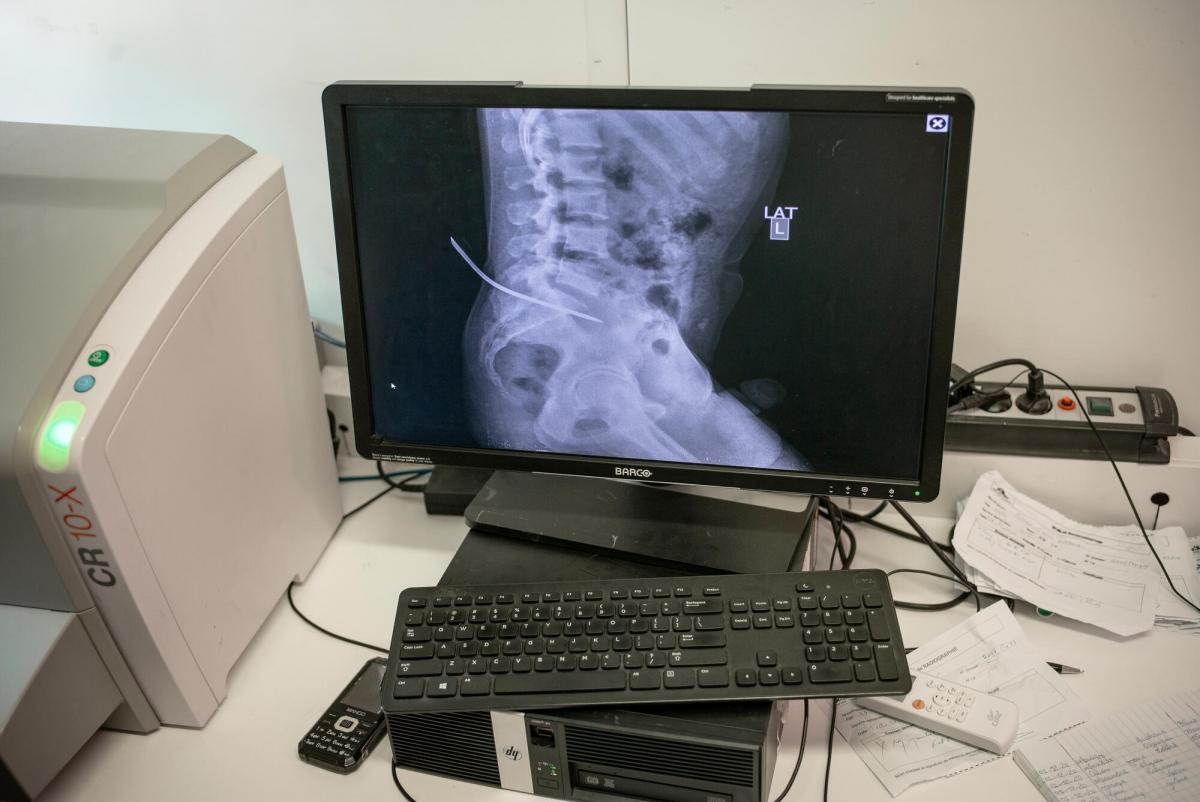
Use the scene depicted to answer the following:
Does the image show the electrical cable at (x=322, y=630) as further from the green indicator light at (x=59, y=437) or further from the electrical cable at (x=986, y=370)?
the electrical cable at (x=986, y=370)

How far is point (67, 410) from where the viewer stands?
0.84 m

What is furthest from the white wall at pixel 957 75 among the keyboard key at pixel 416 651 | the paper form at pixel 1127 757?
the keyboard key at pixel 416 651

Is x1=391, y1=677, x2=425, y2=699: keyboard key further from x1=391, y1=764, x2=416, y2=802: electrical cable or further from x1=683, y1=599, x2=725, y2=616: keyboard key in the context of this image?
x1=683, y1=599, x2=725, y2=616: keyboard key

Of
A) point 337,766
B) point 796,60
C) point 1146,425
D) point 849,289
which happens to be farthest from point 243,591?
point 1146,425

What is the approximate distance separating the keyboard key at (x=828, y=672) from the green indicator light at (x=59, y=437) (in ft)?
2.13

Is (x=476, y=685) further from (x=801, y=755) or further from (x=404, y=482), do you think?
(x=404, y=482)

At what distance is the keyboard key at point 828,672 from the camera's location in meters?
0.87

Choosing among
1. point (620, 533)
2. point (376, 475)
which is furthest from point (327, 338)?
point (620, 533)

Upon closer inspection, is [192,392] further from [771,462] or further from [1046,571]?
[1046,571]

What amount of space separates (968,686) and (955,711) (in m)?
0.04

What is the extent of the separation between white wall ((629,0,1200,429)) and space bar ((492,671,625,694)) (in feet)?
2.06

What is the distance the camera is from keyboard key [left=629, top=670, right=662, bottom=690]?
2.88 ft

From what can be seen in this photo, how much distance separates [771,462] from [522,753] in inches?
14.1

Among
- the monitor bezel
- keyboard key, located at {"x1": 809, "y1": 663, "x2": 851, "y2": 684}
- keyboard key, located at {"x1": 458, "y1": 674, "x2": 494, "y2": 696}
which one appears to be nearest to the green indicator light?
the monitor bezel
